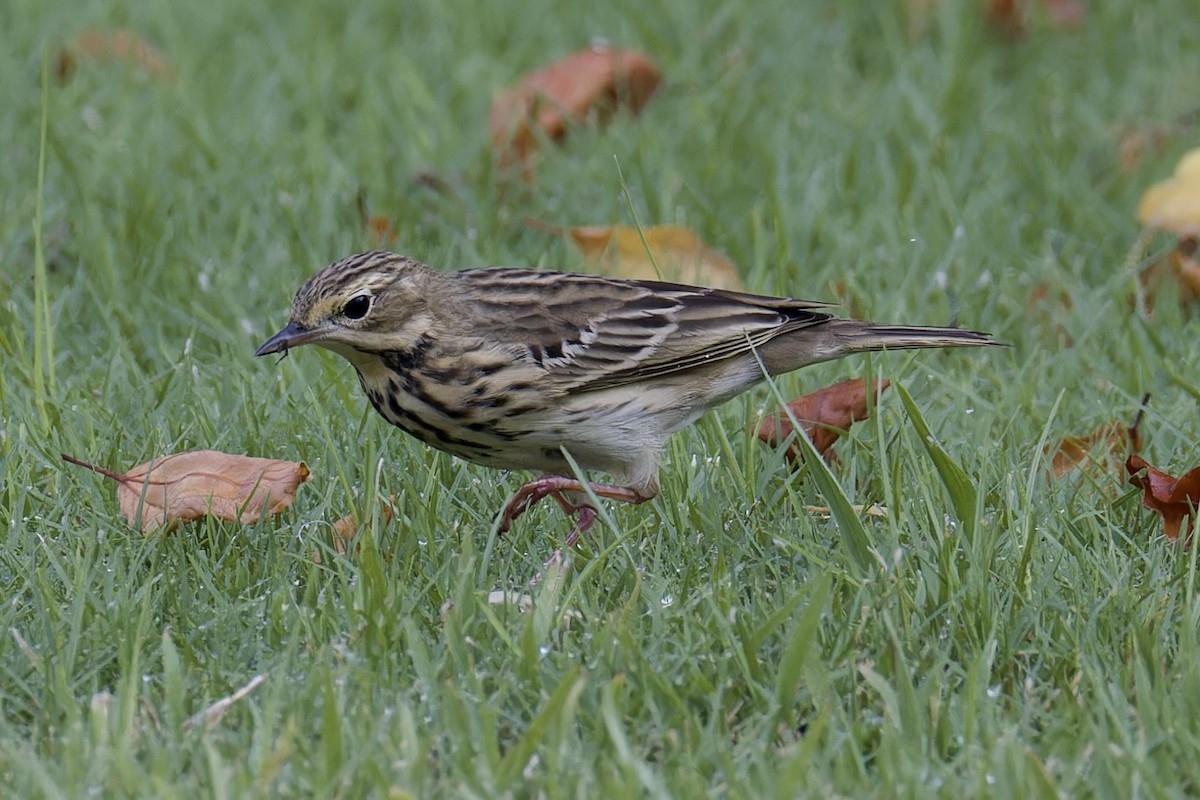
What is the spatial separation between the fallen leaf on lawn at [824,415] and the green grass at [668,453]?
0.09 m

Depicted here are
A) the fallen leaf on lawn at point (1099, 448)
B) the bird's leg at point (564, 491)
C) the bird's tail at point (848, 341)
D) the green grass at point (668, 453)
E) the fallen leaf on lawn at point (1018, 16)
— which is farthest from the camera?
the fallen leaf on lawn at point (1018, 16)

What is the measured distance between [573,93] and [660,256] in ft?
6.19

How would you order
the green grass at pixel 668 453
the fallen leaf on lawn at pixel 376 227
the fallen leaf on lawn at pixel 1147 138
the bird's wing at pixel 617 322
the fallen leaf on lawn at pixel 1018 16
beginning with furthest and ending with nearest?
the fallen leaf on lawn at pixel 1018 16, the fallen leaf on lawn at pixel 1147 138, the fallen leaf on lawn at pixel 376 227, the bird's wing at pixel 617 322, the green grass at pixel 668 453

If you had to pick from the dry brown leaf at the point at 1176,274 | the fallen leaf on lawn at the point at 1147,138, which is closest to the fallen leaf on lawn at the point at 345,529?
the dry brown leaf at the point at 1176,274

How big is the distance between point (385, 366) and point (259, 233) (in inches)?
93.9

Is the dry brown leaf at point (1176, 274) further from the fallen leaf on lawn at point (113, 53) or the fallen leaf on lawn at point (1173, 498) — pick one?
the fallen leaf on lawn at point (113, 53)

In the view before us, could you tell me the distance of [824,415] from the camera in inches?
225

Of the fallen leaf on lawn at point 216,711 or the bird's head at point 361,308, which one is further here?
the bird's head at point 361,308

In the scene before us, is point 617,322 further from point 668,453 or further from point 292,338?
point 292,338

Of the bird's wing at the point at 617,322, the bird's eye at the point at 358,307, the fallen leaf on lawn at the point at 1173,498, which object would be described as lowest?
the fallen leaf on lawn at the point at 1173,498

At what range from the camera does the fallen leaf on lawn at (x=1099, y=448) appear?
554cm

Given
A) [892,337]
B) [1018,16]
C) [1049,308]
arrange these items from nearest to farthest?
[892,337] < [1049,308] < [1018,16]

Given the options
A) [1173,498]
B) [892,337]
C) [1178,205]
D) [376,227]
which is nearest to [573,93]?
[376,227]

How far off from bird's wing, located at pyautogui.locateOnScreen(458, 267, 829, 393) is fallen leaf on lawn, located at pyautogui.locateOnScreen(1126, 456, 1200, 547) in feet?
3.53
